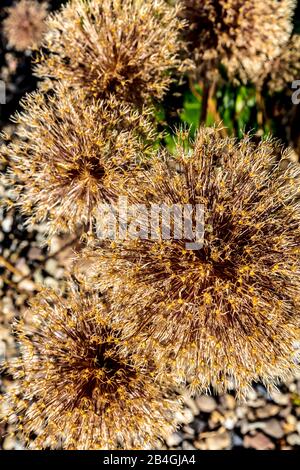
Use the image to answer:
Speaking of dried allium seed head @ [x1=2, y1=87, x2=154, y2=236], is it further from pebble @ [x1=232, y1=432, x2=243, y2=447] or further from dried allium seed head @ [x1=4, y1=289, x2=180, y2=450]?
pebble @ [x1=232, y1=432, x2=243, y2=447]

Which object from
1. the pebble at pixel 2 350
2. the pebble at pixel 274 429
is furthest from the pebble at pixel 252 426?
the pebble at pixel 2 350

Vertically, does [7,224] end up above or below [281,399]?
above

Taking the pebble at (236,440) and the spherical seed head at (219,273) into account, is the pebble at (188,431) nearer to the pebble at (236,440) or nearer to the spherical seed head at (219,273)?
the pebble at (236,440)

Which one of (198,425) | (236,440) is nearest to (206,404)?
(198,425)

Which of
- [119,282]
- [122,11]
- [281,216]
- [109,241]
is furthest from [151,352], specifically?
[122,11]

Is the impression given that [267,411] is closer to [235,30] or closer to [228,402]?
[228,402]

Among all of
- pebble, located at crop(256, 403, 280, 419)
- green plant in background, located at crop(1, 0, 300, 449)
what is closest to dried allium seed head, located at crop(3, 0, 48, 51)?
green plant in background, located at crop(1, 0, 300, 449)
